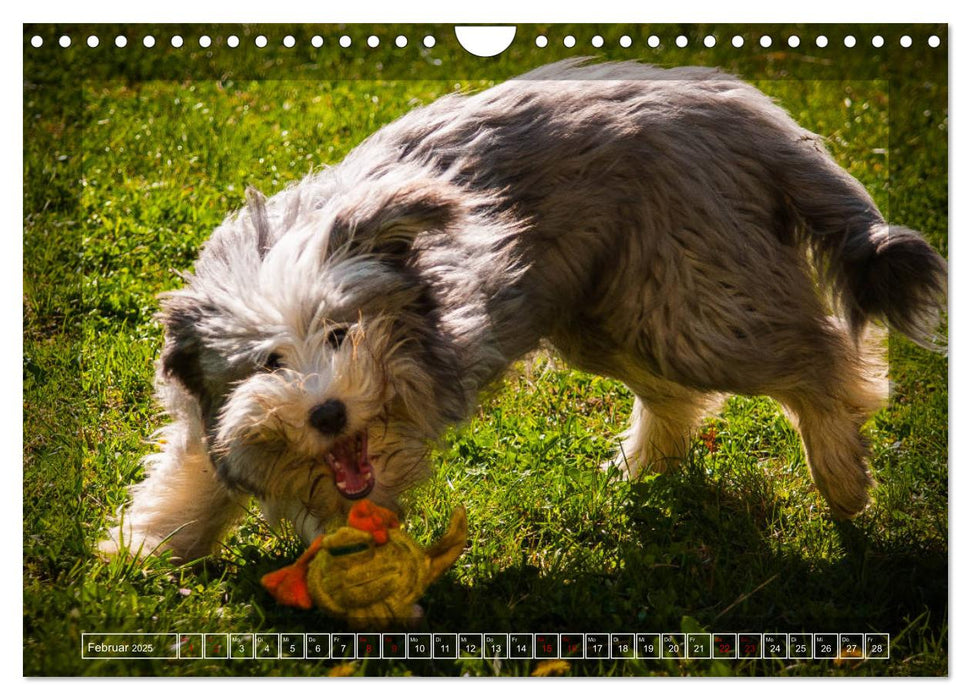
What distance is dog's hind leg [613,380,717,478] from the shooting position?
469 centimetres

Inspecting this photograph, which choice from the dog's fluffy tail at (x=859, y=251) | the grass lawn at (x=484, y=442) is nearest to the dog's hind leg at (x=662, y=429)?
the grass lawn at (x=484, y=442)

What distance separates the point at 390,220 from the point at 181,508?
129cm

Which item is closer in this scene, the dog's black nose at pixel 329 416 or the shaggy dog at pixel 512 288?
the dog's black nose at pixel 329 416

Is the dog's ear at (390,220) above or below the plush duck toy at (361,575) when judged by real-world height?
above

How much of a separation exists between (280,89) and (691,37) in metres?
1.40

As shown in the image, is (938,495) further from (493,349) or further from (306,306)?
(306,306)

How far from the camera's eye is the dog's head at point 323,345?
129 inches

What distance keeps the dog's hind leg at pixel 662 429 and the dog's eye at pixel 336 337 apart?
1.62 metres

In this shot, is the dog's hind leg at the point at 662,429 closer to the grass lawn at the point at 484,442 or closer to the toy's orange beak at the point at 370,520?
the grass lawn at the point at 484,442

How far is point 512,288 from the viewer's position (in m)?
3.76

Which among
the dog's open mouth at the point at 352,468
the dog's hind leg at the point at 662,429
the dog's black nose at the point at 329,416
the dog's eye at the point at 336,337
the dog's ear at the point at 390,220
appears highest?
the dog's ear at the point at 390,220

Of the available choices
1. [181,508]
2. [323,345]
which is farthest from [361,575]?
[181,508]

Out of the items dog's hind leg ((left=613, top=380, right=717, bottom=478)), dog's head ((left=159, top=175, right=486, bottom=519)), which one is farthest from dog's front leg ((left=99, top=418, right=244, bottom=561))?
dog's hind leg ((left=613, top=380, right=717, bottom=478))

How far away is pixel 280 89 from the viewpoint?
159 inches
